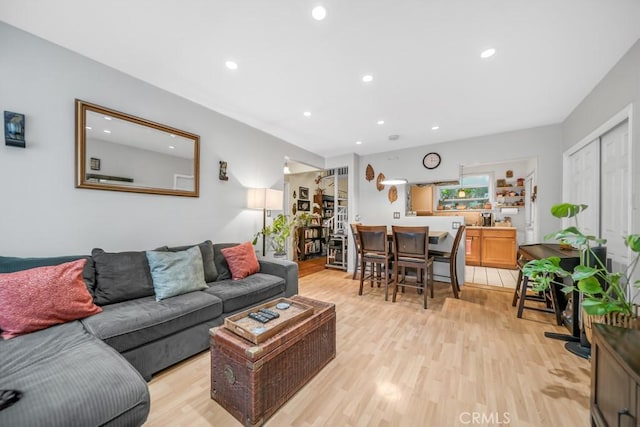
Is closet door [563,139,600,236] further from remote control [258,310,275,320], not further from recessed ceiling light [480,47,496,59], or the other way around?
remote control [258,310,275,320]

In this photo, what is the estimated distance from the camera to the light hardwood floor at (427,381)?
139 cm

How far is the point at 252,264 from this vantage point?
283cm

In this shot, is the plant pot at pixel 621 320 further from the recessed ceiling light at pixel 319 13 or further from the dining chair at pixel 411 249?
the recessed ceiling light at pixel 319 13

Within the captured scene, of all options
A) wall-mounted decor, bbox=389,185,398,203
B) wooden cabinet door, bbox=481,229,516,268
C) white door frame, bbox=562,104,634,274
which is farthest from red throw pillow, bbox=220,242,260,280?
wooden cabinet door, bbox=481,229,516,268

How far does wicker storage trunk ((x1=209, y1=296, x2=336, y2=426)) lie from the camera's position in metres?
1.30

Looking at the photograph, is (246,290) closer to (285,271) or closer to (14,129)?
(285,271)

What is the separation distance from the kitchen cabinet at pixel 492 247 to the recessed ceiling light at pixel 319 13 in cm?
535

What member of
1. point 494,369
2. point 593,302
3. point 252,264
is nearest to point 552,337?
point 494,369

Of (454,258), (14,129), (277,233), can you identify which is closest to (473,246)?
(454,258)

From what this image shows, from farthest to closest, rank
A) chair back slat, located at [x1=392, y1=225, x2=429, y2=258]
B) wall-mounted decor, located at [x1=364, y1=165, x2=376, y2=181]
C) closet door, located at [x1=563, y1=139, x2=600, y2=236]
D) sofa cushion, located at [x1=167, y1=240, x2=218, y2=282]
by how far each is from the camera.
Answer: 1. wall-mounted decor, located at [x1=364, y1=165, x2=376, y2=181]
2. chair back slat, located at [x1=392, y1=225, x2=429, y2=258]
3. closet door, located at [x1=563, y1=139, x2=600, y2=236]
4. sofa cushion, located at [x1=167, y1=240, x2=218, y2=282]

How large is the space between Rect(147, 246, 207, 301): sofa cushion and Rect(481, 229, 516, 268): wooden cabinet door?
5607 millimetres

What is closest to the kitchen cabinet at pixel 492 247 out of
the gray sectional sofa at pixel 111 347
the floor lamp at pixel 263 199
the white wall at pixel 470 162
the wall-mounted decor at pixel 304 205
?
the white wall at pixel 470 162

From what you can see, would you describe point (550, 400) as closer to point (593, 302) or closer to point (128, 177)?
point (593, 302)

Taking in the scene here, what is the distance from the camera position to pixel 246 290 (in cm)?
234
